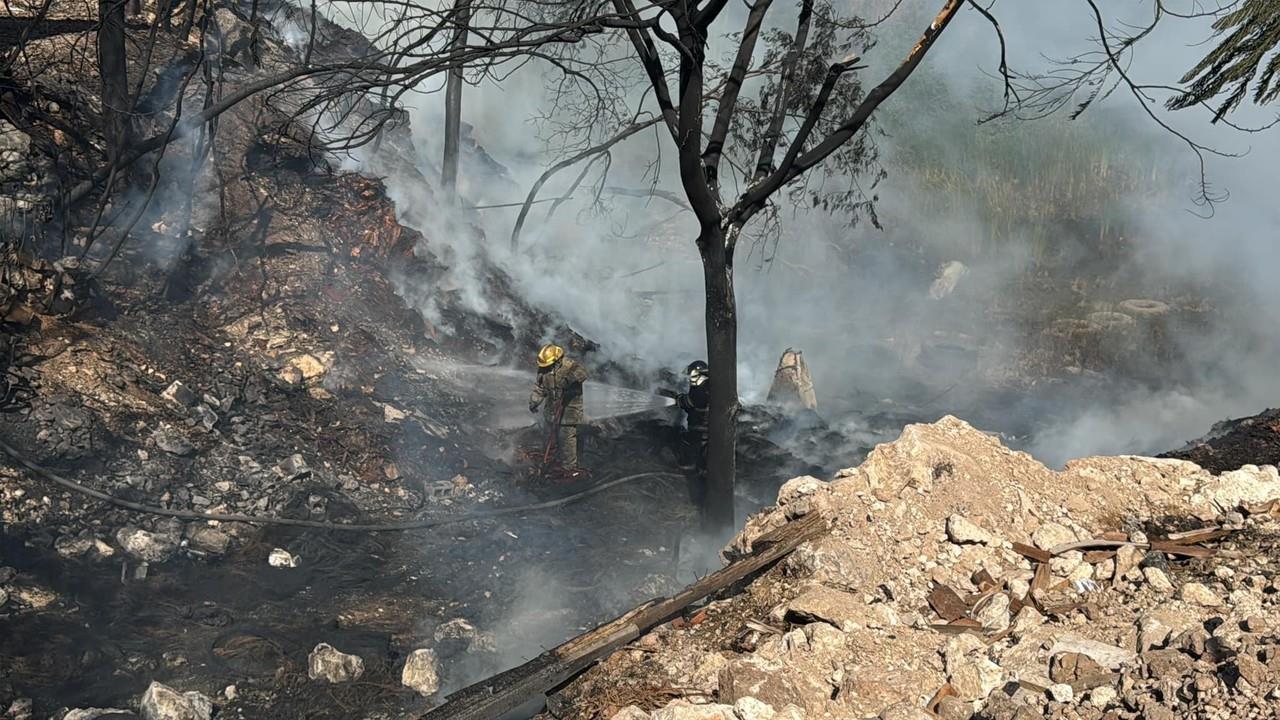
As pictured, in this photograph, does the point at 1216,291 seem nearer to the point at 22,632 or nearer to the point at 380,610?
the point at 380,610

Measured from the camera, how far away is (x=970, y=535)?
4363 millimetres

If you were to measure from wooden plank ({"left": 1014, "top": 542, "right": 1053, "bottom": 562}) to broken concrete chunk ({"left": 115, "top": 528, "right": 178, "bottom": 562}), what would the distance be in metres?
5.88

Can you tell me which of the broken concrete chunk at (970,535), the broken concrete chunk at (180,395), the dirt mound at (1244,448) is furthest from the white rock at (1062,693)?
the broken concrete chunk at (180,395)

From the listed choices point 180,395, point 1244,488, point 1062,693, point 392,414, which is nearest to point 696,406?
point 392,414

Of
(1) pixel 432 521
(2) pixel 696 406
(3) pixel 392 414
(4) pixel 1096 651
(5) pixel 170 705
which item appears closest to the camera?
(4) pixel 1096 651

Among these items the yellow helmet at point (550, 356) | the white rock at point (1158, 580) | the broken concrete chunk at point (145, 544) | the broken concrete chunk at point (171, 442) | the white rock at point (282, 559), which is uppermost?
the yellow helmet at point (550, 356)

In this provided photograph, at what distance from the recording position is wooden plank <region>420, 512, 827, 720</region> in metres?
3.72

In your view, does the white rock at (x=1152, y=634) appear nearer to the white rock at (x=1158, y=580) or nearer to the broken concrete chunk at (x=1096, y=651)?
the broken concrete chunk at (x=1096, y=651)

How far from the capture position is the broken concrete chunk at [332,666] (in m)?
5.46

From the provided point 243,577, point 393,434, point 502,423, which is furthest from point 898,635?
point 502,423

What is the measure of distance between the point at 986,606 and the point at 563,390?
578cm

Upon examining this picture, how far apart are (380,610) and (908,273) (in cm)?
1370

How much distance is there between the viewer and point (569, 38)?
4875 millimetres

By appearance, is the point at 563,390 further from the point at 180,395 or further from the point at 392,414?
the point at 180,395
